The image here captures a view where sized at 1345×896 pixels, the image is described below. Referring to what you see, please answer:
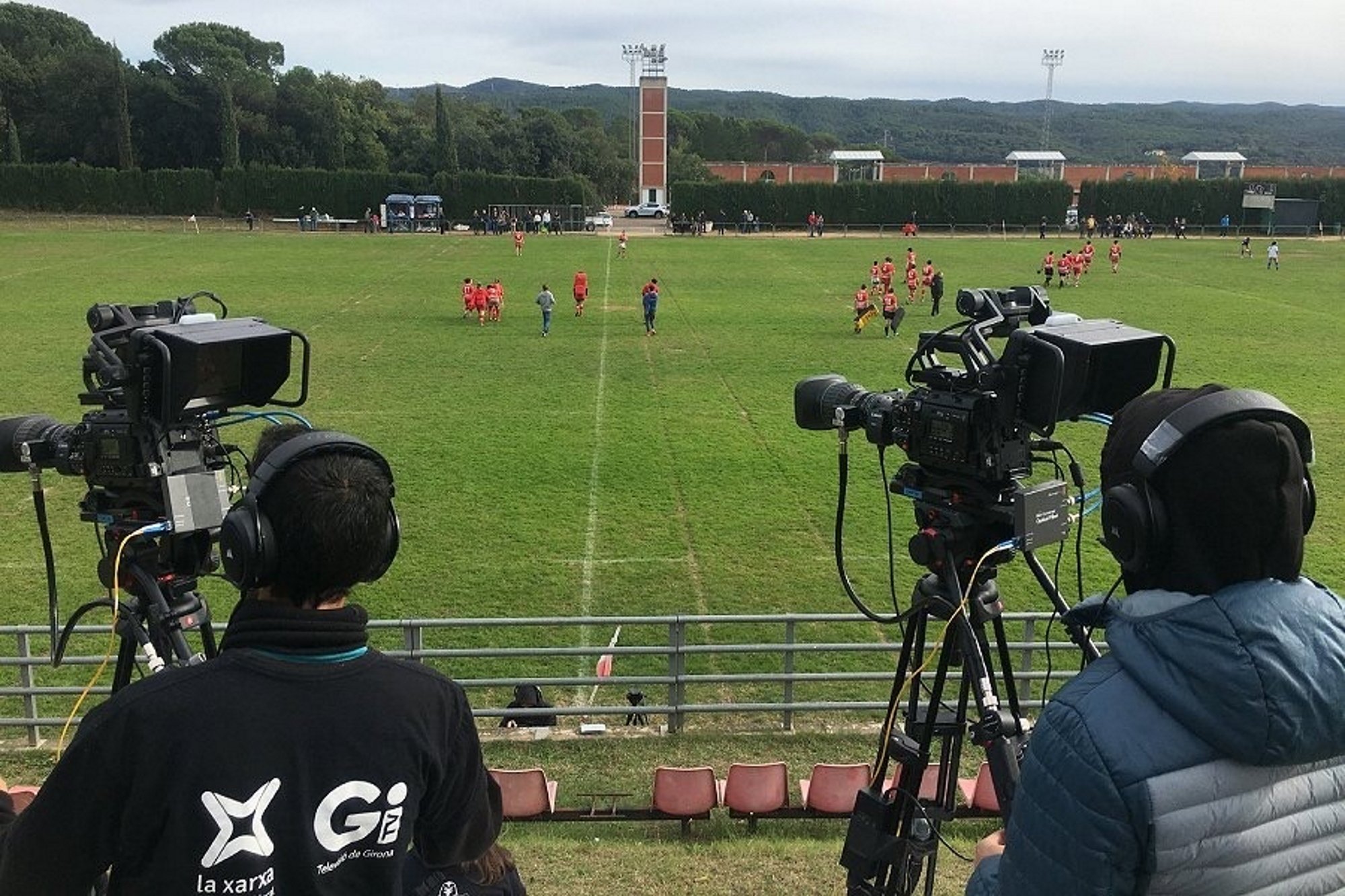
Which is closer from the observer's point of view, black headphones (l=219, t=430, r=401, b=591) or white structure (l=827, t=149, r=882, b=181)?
black headphones (l=219, t=430, r=401, b=591)

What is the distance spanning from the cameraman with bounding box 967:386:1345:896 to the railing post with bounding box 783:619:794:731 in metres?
5.07

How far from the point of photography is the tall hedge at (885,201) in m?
63.8

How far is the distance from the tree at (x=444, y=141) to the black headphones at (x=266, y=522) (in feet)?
240

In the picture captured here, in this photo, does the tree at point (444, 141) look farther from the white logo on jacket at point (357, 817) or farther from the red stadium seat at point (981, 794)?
the white logo on jacket at point (357, 817)

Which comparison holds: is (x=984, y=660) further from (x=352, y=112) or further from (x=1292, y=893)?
(x=352, y=112)

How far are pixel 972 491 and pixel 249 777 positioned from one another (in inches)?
113

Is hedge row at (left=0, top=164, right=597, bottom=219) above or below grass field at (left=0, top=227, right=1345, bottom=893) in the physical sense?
above

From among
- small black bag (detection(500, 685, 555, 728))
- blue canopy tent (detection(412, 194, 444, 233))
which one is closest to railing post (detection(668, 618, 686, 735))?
small black bag (detection(500, 685, 555, 728))

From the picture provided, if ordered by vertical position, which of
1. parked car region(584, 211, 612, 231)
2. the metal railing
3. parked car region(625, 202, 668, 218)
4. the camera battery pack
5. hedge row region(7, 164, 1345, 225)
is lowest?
the metal railing

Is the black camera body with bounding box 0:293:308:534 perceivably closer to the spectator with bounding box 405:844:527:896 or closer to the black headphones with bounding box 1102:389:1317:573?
the spectator with bounding box 405:844:527:896

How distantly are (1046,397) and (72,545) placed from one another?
416 inches

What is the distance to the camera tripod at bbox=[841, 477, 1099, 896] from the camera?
4035 mm

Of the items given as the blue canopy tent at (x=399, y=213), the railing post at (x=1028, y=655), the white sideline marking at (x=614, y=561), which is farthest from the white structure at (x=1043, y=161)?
the railing post at (x=1028, y=655)

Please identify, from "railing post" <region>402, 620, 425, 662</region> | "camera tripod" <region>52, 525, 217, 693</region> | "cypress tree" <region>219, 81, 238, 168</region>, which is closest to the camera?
"camera tripod" <region>52, 525, 217, 693</region>
